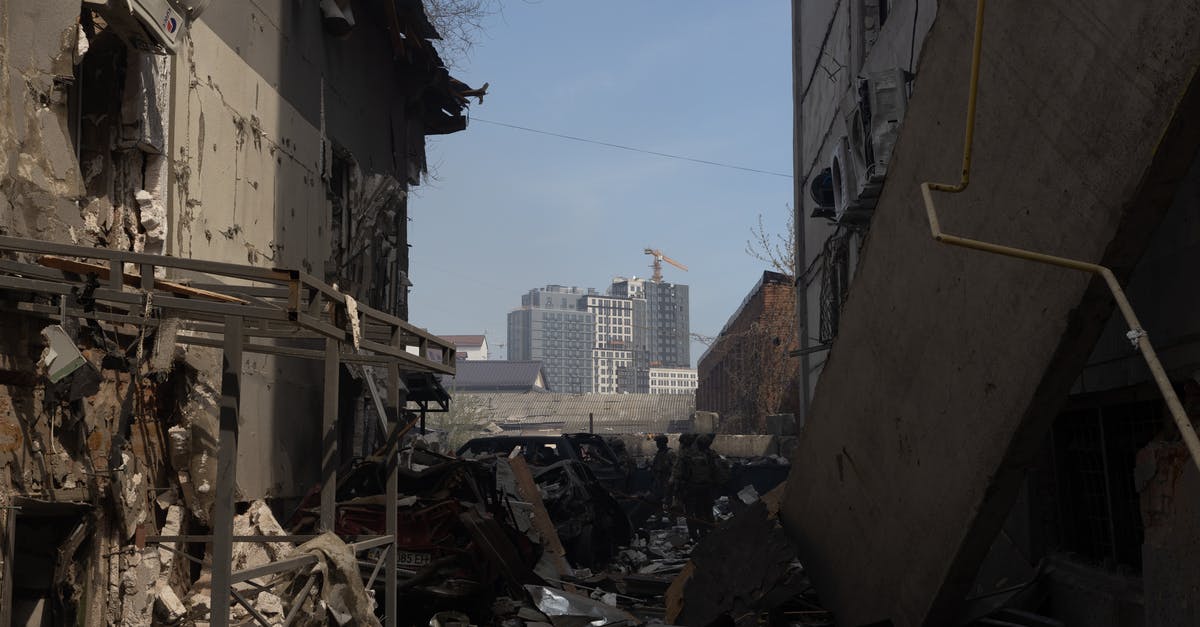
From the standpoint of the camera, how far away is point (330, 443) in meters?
7.07

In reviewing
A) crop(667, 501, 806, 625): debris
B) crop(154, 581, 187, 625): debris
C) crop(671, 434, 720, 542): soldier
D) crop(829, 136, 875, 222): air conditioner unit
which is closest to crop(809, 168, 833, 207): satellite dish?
crop(829, 136, 875, 222): air conditioner unit

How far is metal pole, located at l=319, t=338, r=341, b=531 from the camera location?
256 inches

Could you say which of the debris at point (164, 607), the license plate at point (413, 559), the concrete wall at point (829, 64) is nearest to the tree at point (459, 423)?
the concrete wall at point (829, 64)

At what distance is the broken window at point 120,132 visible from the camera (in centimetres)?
671

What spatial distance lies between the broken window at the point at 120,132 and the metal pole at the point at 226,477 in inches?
81.5

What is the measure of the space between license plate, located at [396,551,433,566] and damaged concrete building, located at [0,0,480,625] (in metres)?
1.12

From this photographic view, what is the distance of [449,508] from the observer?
977 centimetres

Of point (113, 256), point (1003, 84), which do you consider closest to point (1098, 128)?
point (1003, 84)

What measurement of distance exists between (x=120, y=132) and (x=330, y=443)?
2.50 meters

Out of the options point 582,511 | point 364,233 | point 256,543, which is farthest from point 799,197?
point 256,543

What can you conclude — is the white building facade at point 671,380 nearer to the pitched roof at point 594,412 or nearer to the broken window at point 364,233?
the pitched roof at point 594,412

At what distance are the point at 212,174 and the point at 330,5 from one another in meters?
4.34

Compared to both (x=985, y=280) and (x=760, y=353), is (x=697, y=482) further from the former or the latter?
(x=760, y=353)

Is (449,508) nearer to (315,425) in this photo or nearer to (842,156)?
(315,425)
